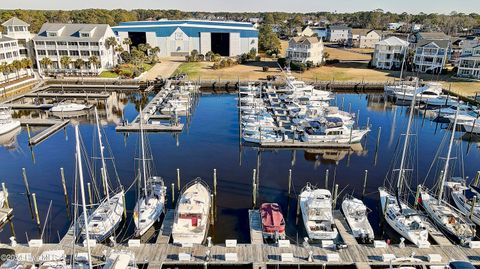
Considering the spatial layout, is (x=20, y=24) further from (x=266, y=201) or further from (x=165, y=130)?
(x=266, y=201)

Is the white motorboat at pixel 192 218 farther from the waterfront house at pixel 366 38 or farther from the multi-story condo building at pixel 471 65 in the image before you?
the waterfront house at pixel 366 38

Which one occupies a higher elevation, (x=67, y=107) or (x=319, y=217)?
(x=67, y=107)

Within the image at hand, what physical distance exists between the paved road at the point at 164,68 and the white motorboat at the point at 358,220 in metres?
75.5

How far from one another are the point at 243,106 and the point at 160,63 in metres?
57.7

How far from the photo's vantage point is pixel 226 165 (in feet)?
151

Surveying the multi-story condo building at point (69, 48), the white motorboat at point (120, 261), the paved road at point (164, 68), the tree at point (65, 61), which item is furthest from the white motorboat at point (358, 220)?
the tree at point (65, 61)

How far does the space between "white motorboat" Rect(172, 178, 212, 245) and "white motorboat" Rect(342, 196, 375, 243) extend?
12.8m

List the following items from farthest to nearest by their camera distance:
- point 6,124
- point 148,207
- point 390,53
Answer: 1. point 390,53
2. point 6,124
3. point 148,207

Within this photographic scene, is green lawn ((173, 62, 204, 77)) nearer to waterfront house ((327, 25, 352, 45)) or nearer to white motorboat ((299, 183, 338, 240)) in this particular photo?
white motorboat ((299, 183, 338, 240))

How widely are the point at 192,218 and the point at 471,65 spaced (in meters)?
97.8

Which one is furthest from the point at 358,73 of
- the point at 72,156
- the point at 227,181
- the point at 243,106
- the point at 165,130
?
the point at 72,156

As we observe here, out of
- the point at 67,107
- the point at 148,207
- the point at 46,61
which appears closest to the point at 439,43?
the point at 67,107

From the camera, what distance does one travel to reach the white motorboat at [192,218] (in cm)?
2927

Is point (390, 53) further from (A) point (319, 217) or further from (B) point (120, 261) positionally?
(B) point (120, 261)
